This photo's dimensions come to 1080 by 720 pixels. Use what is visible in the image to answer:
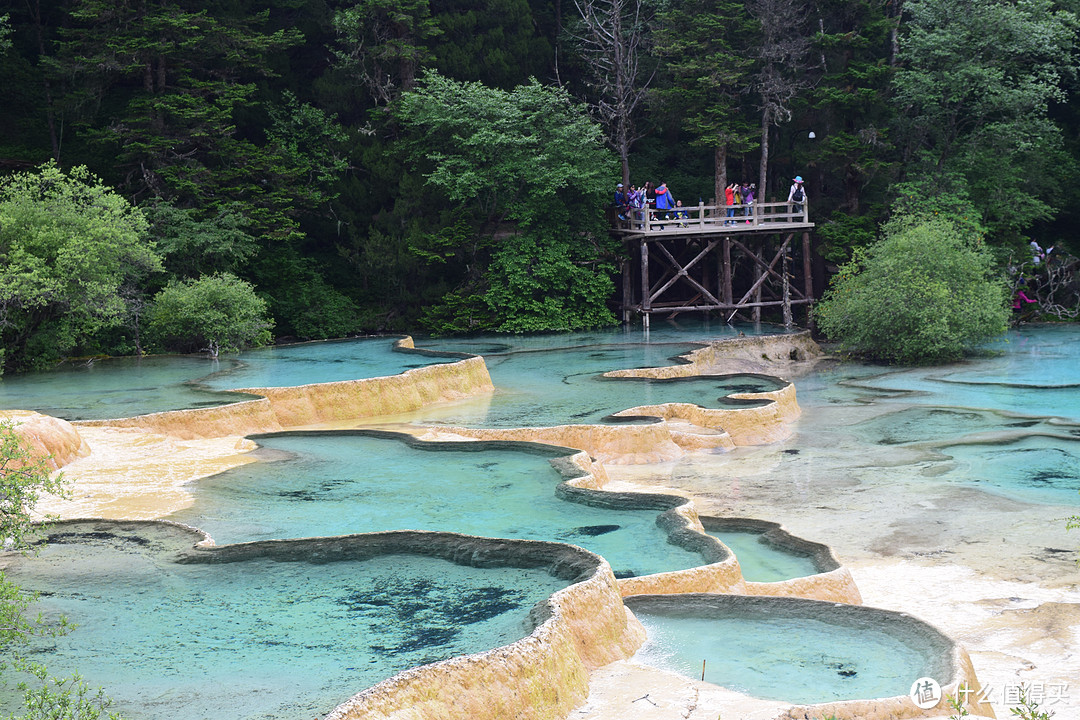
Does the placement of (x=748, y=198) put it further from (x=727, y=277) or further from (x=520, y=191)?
(x=520, y=191)

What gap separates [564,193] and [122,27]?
11.5m

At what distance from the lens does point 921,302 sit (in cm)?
2359

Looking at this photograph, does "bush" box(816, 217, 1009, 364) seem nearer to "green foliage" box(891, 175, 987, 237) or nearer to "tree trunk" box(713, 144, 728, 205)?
"green foliage" box(891, 175, 987, 237)

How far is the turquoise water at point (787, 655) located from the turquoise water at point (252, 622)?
975 millimetres

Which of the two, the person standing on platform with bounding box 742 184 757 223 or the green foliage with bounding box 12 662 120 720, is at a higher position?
the person standing on platform with bounding box 742 184 757 223

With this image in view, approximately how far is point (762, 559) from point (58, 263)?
13.8 metres

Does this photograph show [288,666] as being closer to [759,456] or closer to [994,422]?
[759,456]

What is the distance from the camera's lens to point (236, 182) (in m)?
26.0

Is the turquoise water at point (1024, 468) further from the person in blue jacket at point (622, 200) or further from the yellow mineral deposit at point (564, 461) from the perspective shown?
the person in blue jacket at point (622, 200)

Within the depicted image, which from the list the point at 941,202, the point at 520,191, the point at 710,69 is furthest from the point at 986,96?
the point at 520,191

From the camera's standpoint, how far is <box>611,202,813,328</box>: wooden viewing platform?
26.9 meters

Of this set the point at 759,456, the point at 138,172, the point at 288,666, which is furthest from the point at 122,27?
the point at 288,666

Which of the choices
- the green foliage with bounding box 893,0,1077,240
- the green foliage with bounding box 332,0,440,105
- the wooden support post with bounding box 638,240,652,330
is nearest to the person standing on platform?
the wooden support post with bounding box 638,240,652,330

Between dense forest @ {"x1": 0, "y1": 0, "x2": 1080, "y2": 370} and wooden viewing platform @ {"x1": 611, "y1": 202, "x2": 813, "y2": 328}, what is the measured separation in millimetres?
923
